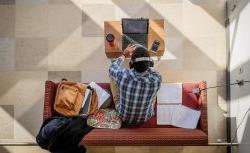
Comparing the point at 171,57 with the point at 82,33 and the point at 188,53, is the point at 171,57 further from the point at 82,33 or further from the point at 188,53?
the point at 82,33

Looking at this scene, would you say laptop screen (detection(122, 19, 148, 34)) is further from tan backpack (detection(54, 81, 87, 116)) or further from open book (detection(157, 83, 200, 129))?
tan backpack (detection(54, 81, 87, 116))

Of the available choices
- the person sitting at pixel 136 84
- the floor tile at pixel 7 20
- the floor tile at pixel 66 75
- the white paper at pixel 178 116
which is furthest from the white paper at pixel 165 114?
the floor tile at pixel 7 20

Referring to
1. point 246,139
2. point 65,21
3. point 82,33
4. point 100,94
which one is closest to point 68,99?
point 100,94

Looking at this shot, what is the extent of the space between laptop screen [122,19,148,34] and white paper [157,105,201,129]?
750 millimetres

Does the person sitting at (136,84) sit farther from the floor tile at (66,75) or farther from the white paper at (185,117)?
the floor tile at (66,75)

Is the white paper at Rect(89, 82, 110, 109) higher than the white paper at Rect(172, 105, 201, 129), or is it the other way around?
the white paper at Rect(89, 82, 110, 109)

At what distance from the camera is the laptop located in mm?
3771

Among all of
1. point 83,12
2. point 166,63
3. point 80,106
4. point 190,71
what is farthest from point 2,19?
point 190,71

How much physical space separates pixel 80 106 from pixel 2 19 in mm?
1643

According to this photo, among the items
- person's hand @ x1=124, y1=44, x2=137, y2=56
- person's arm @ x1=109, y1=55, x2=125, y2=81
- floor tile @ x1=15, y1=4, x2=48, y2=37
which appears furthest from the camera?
floor tile @ x1=15, y1=4, x2=48, y2=37

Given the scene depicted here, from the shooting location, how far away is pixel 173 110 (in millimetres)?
3900

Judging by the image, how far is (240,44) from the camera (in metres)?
3.90

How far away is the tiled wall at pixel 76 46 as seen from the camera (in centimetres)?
455

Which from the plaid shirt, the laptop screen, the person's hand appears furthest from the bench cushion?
the laptop screen
